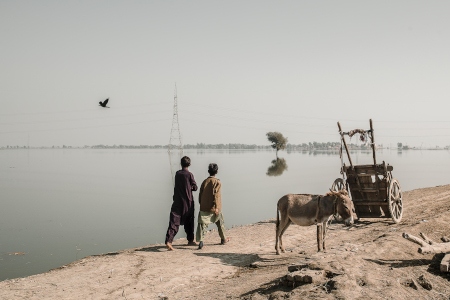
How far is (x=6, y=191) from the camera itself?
124 ft

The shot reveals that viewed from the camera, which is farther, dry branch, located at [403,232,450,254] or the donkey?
the donkey

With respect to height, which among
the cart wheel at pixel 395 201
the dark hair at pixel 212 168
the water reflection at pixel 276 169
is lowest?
the water reflection at pixel 276 169

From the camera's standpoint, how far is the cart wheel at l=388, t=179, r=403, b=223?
37.5 ft

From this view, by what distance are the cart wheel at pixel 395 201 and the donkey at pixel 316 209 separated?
3739 mm

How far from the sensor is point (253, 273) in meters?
7.26

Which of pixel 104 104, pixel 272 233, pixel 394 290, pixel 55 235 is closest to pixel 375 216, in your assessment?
pixel 272 233

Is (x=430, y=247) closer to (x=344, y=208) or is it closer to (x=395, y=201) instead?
(x=344, y=208)

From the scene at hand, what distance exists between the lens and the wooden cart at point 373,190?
11.4 meters

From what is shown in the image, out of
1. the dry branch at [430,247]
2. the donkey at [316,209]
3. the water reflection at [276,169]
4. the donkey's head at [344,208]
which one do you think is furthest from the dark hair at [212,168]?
the water reflection at [276,169]

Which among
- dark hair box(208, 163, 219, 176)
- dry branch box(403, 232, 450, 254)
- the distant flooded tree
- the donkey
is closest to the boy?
dark hair box(208, 163, 219, 176)

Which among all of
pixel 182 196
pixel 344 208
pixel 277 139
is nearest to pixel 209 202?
pixel 182 196

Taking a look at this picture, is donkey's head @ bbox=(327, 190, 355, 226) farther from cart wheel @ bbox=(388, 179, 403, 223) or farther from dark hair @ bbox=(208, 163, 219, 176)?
cart wheel @ bbox=(388, 179, 403, 223)

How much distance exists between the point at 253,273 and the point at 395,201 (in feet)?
22.1

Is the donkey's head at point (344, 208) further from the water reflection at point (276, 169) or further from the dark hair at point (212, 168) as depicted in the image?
the water reflection at point (276, 169)
